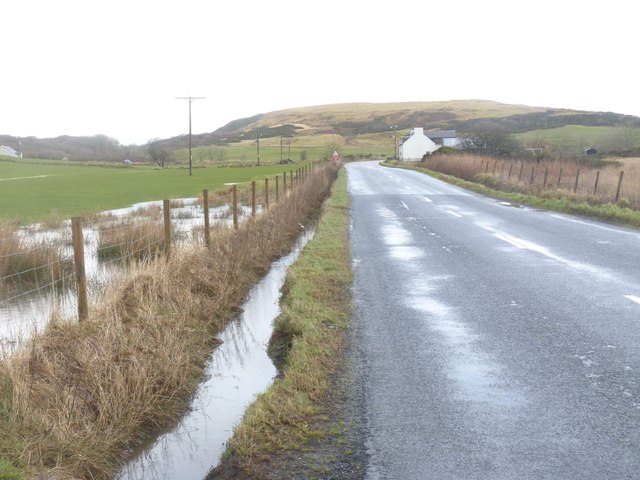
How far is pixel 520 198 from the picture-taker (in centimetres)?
2711

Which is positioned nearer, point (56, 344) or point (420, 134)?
point (56, 344)

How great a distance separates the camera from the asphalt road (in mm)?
4199

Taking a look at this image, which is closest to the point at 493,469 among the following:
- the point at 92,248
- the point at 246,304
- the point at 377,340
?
the point at 377,340

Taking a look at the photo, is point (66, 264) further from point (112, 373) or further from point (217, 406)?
point (217, 406)

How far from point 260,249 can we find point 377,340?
670 cm

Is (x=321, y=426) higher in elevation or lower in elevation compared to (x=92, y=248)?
higher

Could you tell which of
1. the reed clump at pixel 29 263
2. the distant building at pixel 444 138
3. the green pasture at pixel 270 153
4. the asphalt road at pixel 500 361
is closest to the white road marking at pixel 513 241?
the asphalt road at pixel 500 361

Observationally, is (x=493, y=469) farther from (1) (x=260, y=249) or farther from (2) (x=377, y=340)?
(1) (x=260, y=249)

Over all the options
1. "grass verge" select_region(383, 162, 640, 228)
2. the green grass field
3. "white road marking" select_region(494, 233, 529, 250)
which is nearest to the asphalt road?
"white road marking" select_region(494, 233, 529, 250)

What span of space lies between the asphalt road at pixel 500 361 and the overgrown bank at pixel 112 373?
1803 mm

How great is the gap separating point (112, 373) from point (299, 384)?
1.59 meters

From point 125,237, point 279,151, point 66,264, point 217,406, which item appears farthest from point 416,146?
point 217,406

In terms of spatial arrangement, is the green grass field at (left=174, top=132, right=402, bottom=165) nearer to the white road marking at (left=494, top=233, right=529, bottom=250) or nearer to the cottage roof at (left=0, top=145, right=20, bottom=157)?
the cottage roof at (left=0, top=145, right=20, bottom=157)

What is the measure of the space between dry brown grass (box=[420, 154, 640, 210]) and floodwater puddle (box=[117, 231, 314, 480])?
1642 centimetres
